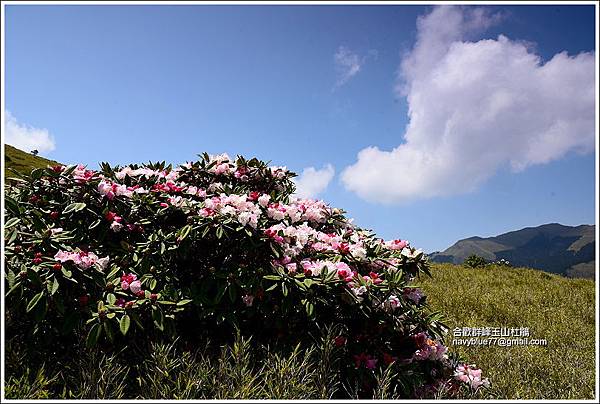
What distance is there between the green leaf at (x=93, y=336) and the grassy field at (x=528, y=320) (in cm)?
269

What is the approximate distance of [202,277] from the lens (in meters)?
3.80

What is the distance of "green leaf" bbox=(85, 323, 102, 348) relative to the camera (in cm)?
311

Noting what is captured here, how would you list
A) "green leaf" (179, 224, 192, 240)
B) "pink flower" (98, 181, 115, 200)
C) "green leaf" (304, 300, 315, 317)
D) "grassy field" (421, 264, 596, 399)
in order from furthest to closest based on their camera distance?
"grassy field" (421, 264, 596, 399)
"pink flower" (98, 181, 115, 200)
"green leaf" (179, 224, 192, 240)
"green leaf" (304, 300, 315, 317)

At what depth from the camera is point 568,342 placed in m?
6.65

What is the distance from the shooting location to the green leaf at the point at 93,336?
3.11 metres

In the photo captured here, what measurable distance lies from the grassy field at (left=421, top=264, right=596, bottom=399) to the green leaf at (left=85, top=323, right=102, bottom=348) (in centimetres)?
269

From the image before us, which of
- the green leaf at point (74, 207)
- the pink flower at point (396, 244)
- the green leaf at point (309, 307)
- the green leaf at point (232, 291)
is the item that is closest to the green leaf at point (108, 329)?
the green leaf at point (232, 291)

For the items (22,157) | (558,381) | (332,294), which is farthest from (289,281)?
(22,157)

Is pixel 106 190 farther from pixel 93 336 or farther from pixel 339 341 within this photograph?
pixel 339 341

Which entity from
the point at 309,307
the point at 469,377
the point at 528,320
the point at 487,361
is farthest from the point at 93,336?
the point at 528,320

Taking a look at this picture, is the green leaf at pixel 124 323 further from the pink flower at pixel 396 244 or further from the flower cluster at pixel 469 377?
the flower cluster at pixel 469 377

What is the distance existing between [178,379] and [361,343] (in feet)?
Answer: 4.64

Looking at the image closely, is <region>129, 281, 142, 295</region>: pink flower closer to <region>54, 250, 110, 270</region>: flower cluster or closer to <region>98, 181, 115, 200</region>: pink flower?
<region>54, 250, 110, 270</region>: flower cluster

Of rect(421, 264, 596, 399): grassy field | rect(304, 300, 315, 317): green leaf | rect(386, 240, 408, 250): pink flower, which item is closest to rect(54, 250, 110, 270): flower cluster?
rect(304, 300, 315, 317): green leaf
